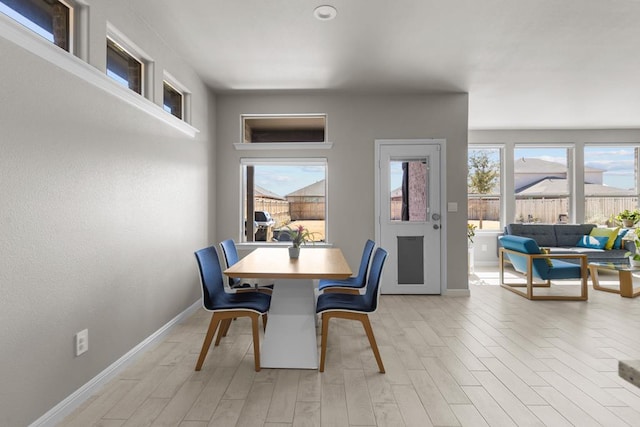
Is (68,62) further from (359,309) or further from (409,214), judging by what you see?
(409,214)

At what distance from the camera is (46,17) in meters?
2.03

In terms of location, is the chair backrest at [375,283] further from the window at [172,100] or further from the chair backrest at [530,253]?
the chair backrest at [530,253]

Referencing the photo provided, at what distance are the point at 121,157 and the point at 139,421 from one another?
67.3 inches

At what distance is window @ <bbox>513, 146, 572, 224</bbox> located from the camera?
7.11 metres

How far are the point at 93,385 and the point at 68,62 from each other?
75.7 inches

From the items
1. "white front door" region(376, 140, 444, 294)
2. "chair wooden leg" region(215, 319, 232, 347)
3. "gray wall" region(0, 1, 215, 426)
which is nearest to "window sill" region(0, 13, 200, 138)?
"gray wall" region(0, 1, 215, 426)

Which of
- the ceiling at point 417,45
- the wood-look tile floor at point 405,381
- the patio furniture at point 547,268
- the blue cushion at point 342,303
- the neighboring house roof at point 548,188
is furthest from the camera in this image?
the neighboring house roof at point 548,188

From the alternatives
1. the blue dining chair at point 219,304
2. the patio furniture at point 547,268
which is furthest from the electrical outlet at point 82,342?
the patio furniture at point 547,268

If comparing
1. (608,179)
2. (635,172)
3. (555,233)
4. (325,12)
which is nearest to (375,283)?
(325,12)

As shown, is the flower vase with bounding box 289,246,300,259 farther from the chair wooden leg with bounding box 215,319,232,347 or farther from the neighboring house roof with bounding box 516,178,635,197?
the neighboring house roof with bounding box 516,178,635,197

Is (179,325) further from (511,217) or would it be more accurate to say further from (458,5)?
(511,217)

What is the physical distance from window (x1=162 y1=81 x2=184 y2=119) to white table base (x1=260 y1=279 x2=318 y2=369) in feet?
7.22

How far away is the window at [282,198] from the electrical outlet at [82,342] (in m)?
2.74

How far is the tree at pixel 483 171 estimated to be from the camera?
711 cm
